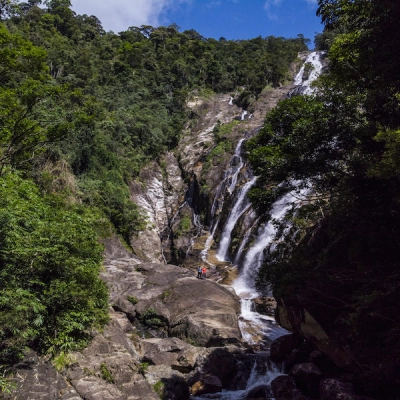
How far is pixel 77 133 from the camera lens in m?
24.5

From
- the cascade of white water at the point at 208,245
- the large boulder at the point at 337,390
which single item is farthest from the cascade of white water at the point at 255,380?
A: the cascade of white water at the point at 208,245

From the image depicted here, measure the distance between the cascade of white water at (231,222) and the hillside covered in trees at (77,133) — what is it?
641 centimetres

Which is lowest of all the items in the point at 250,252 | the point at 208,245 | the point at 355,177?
the point at 208,245

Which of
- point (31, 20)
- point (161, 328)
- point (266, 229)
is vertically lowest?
point (161, 328)

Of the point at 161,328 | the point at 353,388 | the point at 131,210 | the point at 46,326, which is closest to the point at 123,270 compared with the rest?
the point at 161,328

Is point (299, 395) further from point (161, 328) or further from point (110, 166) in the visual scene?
point (110, 166)

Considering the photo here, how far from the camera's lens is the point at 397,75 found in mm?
6438

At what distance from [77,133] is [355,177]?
69.8ft

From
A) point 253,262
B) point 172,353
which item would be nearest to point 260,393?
point 172,353

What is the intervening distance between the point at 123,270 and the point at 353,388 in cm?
1284

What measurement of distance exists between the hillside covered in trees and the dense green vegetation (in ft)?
17.8

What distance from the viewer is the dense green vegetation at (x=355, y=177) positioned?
21.5 feet

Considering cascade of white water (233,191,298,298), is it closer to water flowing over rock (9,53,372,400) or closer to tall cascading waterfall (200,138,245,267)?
water flowing over rock (9,53,372,400)

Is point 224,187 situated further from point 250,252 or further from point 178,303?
point 178,303
